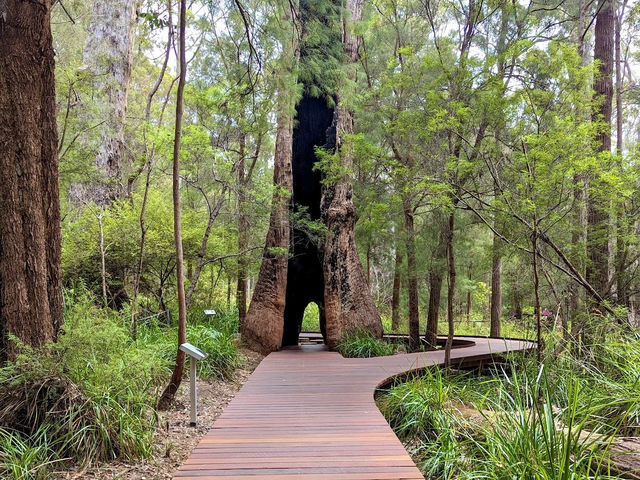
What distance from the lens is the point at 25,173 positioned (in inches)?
157

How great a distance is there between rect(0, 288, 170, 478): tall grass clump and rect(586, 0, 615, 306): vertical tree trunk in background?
6.25 m

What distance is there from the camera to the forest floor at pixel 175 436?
3074 millimetres

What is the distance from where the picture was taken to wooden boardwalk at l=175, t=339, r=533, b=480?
2.76 metres

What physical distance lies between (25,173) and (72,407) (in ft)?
7.46

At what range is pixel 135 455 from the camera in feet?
10.9

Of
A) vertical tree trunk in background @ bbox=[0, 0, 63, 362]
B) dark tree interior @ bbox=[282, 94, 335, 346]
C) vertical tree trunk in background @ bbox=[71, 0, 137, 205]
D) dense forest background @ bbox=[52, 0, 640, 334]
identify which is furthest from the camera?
dark tree interior @ bbox=[282, 94, 335, 346]

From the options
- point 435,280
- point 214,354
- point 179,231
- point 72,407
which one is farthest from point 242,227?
point 72,407

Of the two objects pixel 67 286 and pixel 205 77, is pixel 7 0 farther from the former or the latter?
pixel 67 286

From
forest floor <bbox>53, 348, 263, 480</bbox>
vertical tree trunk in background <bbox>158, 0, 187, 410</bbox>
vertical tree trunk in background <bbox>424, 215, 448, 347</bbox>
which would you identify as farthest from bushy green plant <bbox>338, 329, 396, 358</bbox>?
vertical tree trunk in background <bbox>158, 0, 187, 410</bbox>

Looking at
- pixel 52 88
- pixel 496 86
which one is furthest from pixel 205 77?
pixel 496 86

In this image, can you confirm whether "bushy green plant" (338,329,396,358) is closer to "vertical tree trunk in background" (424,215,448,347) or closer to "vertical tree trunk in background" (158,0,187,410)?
"vertical tree trunk in background" (424,215,448,347)

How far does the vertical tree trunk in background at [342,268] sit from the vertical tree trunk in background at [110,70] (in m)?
4.85

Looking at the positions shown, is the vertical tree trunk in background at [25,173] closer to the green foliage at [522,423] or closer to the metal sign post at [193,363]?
the metal sign post at [193,363]

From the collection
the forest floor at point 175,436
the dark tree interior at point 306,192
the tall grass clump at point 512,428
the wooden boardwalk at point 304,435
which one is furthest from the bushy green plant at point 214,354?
the dark tree interior at point 306,192
